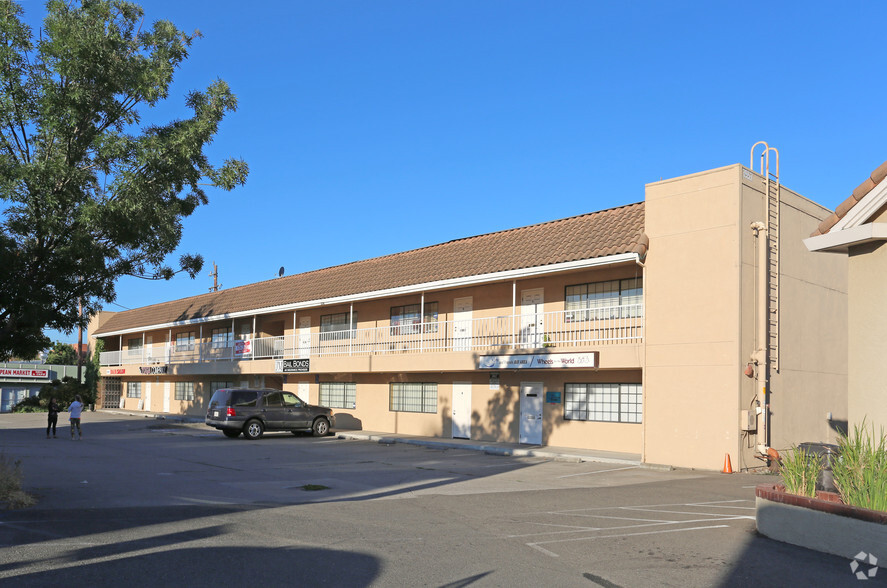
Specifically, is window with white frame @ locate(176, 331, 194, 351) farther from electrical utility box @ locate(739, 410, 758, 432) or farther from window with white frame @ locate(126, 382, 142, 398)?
electrical utility box @ locate(739, 410, 758, 432)

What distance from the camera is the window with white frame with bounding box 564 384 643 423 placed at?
2150 cm

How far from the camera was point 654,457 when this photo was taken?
1967 centimetres

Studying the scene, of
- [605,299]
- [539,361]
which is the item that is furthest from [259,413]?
[605,299]

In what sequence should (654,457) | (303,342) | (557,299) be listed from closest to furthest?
1. (654,457)
2. (557,299)
3. (303,342)

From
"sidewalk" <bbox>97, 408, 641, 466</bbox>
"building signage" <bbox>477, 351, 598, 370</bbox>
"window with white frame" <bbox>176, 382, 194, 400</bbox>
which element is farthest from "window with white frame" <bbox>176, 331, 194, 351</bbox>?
"building signage" <bbox>477, 351, 598, 370</bbox>

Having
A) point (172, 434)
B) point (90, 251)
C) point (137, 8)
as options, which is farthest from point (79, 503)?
point (172, 434)

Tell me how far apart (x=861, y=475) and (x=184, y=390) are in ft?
134

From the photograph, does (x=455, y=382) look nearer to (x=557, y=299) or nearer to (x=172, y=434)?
(x=557, y=299)

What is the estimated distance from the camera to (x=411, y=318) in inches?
1153

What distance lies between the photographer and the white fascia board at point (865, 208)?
11102 millimetres

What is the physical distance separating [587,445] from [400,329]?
9398 millimetres

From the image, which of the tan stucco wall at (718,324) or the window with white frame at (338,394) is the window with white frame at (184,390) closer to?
the window with white frame at (338,394)

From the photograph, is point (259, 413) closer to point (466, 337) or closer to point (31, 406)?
point (466, 337)

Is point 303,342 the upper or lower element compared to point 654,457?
upper
